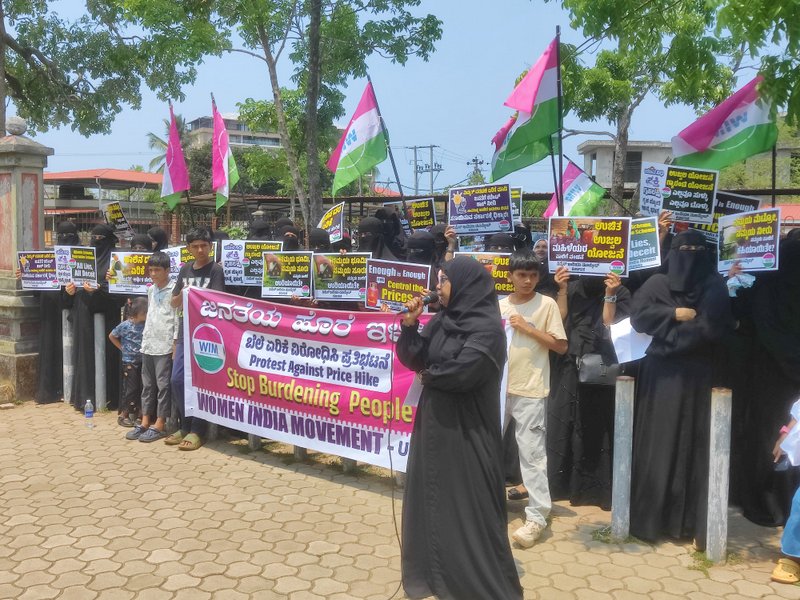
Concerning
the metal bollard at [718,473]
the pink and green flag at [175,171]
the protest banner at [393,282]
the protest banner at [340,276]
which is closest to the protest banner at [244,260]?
the protest banner at [340,276]

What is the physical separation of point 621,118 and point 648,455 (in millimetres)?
12863

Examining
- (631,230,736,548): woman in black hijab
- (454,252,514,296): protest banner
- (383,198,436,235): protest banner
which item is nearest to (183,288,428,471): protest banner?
(454,252,514,296): protest banner

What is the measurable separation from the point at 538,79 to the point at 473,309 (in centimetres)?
308

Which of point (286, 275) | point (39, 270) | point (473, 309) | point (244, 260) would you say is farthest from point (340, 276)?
point (39, 270)

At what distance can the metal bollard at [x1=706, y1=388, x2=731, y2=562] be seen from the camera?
4.43 metres

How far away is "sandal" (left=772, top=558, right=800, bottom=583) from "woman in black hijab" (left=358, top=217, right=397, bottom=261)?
449 centimetres

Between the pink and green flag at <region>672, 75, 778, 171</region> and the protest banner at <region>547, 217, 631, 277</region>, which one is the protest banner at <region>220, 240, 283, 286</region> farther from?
the pink and green flag at <region>672, 75, 778, 171</region>

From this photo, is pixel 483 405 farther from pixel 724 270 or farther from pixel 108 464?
pixel 108 464

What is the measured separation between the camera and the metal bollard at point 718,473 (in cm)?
443

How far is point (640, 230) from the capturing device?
17.2ft

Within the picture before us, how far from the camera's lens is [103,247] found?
841cm

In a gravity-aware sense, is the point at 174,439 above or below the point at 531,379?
below

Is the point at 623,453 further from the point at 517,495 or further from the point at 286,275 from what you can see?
the point at 286,275

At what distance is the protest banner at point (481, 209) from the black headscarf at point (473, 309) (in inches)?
126
